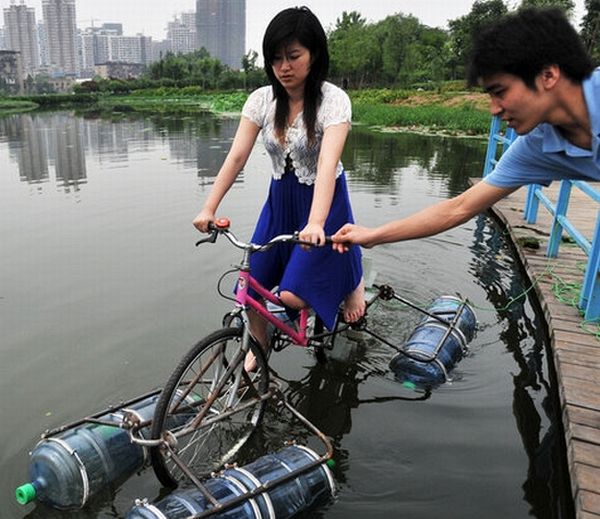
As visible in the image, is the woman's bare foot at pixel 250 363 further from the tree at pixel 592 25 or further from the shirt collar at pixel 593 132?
the tree at pixel 592 25

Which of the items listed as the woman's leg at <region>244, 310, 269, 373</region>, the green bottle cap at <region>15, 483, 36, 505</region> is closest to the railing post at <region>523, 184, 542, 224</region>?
the woman's leg at <region>244, 310, 269, 373</region>

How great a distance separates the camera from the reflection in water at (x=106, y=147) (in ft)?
41.5

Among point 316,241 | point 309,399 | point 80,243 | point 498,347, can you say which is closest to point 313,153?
point 316,241

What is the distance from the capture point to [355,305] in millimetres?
3684

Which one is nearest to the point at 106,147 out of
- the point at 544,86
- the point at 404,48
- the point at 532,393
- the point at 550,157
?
the point at 532,393

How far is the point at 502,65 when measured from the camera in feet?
6.25

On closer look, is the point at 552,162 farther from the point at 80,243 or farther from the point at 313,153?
the point at 80,243

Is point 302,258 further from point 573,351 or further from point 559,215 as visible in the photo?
point 559,215

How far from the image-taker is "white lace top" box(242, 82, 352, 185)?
9.71 ft

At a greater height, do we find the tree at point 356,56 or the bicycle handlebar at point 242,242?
the tree at point 356,56

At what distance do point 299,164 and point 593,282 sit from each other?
2541 mm

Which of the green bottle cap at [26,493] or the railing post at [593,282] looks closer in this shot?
the green bottle cap at [26,493]

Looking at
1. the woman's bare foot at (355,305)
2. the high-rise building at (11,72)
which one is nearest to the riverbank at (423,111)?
the woman's bare foot at (355,305)

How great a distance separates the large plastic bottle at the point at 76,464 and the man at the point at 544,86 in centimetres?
Answer: 221
